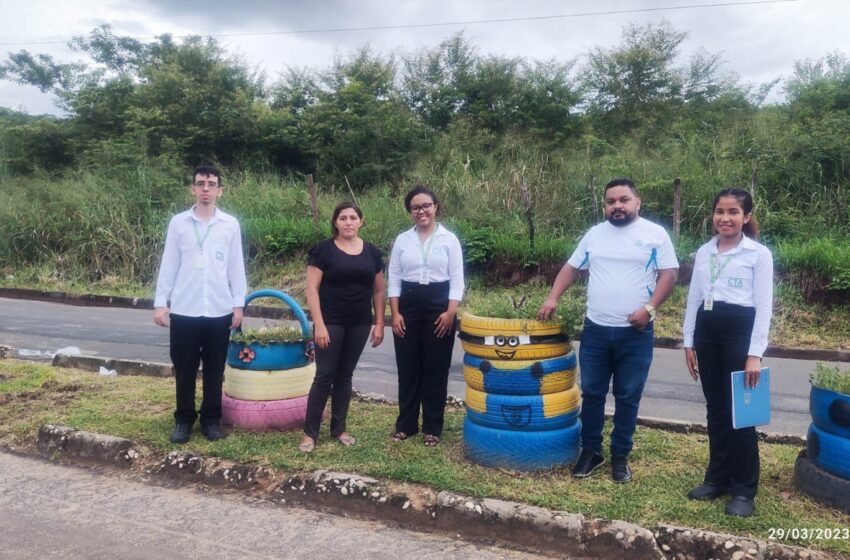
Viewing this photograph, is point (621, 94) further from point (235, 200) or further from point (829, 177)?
point (235, 200)

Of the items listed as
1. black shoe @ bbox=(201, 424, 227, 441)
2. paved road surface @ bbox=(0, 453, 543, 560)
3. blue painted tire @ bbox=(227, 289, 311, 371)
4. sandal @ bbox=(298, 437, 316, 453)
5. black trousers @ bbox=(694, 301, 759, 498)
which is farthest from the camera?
blue painted tire @ bbox=(227, 289, 311, 371)

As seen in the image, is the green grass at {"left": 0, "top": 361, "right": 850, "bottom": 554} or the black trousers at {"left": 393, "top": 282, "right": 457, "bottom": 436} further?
the black trousers at {"left": 393, "top": 282, "right": 457, "bottom": 436}

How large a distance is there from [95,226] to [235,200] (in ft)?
11.0

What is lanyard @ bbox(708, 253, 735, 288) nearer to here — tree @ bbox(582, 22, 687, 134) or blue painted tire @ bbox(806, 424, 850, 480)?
blue painted tire @ bbox(806, 424, 850, 480)

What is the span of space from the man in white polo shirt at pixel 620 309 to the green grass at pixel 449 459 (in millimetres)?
286

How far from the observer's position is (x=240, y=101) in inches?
910

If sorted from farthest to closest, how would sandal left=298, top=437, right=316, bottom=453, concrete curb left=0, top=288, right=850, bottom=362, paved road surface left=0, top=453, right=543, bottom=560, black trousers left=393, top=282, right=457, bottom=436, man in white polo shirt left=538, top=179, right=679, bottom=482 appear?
concrete curb left=0, top=288, right=850, bottom=362, black trousers left=393, top=282, right=457, bottom=436, sandal left=298, top=437, right=316, bottom=453, man in white polo shirt left=538, top=179, right=679, bottom=482, paved road surface left=0, top=453, right=543, bottom=560

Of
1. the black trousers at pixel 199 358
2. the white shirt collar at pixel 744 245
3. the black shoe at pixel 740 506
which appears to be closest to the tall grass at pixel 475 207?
the white shirt collar at pixel 744 245

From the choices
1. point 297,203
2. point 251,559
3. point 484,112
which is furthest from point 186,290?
point 484,112

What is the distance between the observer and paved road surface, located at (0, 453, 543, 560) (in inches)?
139

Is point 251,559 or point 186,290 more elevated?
point 186,290

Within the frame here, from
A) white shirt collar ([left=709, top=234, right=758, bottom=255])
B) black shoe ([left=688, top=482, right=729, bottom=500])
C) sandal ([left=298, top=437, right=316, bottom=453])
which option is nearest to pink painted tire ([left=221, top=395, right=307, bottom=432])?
sandal ([left=298, top=437, right=316, bottom=453])

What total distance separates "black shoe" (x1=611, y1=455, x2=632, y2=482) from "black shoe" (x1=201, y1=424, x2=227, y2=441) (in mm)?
2606
